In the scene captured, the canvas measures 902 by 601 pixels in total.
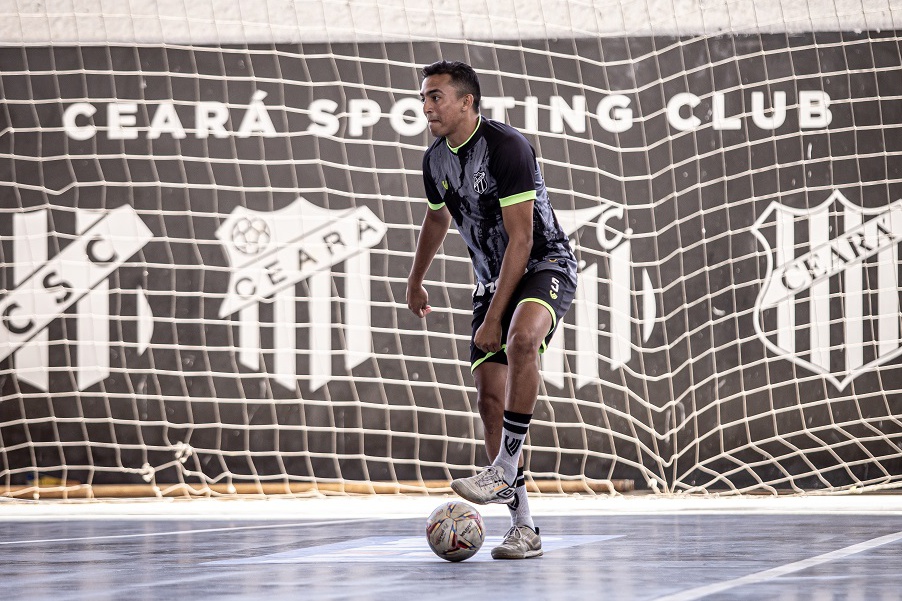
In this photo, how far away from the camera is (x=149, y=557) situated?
3.31 metres

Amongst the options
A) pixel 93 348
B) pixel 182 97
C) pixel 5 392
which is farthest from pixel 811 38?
pixel 5 392

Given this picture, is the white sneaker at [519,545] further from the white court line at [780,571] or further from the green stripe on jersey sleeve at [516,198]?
the green stripe on jersey sleeve at [516,198]

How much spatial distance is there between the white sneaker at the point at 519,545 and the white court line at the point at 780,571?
2.18 feet

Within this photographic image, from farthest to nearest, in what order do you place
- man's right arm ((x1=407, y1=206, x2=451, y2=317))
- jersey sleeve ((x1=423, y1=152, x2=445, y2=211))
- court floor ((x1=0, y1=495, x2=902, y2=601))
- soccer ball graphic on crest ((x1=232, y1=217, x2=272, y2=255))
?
soccer ball graphic on crest ((x1=232, y1=217, x2=272, y2=255)) < man's right arm ((x1=407, y1=206, x2=451, y2=317)) < jersey sleeve ((x1=423, y1=152, x2=445, y2=211)) < court floor ((x1=0, y1=495, x2=902, y2=601))

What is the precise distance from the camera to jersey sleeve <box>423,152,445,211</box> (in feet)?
11.8

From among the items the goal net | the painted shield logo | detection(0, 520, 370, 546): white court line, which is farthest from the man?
the painted shield logo

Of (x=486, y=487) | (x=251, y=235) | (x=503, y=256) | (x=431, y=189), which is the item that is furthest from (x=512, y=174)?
(x=251, y=235)

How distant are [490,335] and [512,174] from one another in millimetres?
419

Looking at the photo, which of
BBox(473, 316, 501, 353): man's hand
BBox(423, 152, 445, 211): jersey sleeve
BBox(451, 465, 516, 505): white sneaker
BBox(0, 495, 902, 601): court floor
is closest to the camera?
BBox(0, 495, 902, 601): court floor

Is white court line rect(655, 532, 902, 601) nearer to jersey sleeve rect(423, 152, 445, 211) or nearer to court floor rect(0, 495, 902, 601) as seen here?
court floor rect(0, 495, 902, 601)

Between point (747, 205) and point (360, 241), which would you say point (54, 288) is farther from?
point (747, 205)

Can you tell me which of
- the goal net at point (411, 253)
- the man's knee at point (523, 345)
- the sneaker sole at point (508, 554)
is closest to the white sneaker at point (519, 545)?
the sneaker sole at point (508, 554)

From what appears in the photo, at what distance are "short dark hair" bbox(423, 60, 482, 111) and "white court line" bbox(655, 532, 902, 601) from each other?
4.69 feet

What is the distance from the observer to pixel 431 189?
12.0ft
